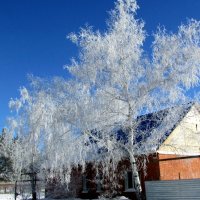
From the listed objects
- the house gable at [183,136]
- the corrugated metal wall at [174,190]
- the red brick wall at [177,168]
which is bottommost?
the corrugated metal wall at [174,190]

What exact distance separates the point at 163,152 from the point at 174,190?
5129 mm

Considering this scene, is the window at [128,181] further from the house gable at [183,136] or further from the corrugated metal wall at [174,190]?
the corrugated metal wall at [174,190]

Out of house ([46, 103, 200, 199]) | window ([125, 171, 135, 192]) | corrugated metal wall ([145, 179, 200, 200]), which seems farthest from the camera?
window ([125, 171, 135, 192])

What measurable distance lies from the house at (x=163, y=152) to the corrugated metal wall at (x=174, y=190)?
109 cm

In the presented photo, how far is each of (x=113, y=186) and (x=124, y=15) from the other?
10179mm

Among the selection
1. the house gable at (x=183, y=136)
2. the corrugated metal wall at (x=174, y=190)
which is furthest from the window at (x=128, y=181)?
the corrugated metal wall at (x=174, y=190)

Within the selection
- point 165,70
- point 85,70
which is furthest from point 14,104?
point 165,70

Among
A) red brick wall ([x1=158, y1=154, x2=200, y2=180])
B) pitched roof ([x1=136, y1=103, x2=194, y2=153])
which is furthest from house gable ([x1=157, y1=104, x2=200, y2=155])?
red brick wall ([x1=158, y1=154, x2=200, y2=180])

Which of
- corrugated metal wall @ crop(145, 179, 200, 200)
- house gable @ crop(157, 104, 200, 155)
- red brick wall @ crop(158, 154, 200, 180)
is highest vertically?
house gable @ crop(157, 104, 200, 155)

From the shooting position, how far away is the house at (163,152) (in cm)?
1585

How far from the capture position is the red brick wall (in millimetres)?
21484

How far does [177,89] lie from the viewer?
15.9 metres

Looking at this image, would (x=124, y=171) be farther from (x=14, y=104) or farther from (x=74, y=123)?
(x=14, y=104)

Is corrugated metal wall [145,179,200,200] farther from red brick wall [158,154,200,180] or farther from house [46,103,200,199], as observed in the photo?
red brick wall [158,154,200,180]
